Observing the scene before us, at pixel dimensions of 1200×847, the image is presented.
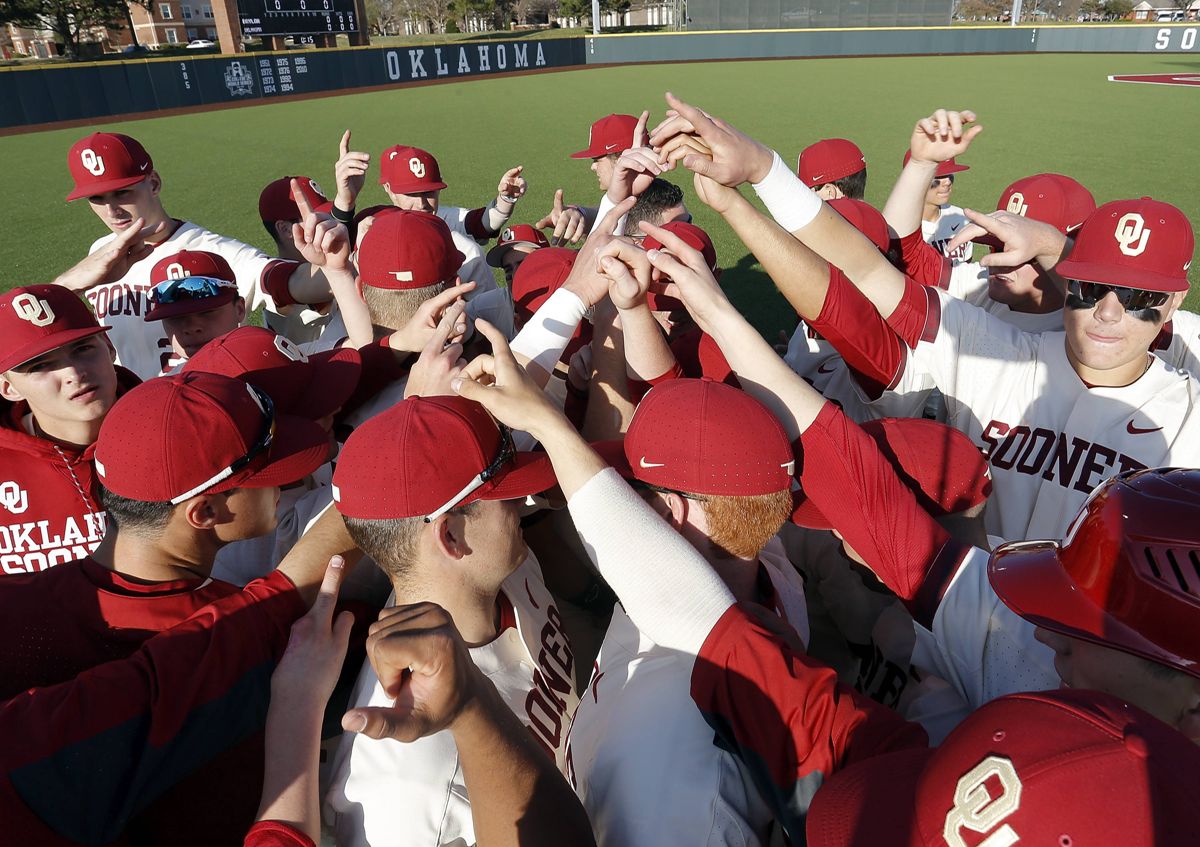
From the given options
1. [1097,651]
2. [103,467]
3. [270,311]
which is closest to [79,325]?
[103,467]

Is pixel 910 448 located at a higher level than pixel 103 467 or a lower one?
lower

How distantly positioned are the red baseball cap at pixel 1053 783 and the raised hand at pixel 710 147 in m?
2.08

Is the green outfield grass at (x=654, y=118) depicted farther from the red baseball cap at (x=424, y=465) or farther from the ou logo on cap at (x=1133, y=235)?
the red baseball cap at (x=424, y=465)

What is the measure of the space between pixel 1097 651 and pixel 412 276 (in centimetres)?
292

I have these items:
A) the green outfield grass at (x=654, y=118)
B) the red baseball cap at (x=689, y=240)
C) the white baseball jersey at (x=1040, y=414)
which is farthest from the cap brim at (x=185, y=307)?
the green outfield grass at (x=654, y=118)

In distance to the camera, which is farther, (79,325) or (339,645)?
(79,325)

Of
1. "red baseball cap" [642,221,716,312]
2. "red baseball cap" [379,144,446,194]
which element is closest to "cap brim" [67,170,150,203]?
"red baseball cap" [379,144,446,194]

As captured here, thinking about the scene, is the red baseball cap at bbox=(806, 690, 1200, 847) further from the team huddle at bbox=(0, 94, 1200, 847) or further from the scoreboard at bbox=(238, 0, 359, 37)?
the scoreboard at bbox=(238, 0, 359, 37)

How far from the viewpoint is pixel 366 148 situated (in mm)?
17969

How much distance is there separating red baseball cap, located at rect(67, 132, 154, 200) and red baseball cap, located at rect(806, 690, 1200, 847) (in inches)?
206

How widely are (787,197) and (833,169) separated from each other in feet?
8.19

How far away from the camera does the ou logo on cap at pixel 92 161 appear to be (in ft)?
14.9

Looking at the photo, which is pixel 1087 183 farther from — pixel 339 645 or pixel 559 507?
pixel 339 645

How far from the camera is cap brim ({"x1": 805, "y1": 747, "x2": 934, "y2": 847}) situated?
1.16m
